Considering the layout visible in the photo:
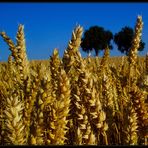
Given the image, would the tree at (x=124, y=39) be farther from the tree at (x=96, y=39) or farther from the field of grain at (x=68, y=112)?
the field of grain at (x=68, y=112)

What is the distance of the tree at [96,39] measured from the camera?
2240 inches

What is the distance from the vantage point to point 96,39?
187 ft

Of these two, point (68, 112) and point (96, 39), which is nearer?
point (68, 112)

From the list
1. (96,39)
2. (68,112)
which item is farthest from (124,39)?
(68,112)

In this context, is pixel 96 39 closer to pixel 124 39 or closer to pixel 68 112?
pixel 124 39

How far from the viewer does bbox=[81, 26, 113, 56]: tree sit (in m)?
56.9

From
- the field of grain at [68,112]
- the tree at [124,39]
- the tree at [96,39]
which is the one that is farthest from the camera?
the tree at [96,39]

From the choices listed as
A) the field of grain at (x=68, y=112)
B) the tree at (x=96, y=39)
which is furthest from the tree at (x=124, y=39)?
the field of grain at (x=68, y=112)

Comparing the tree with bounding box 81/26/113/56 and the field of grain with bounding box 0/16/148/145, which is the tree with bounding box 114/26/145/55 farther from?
the field of grain with bounding box 0/16/148/145

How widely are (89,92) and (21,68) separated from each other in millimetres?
1195

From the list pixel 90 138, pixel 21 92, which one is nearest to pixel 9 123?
pixel 90 138

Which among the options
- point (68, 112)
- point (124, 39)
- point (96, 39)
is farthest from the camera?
point (96, 39)

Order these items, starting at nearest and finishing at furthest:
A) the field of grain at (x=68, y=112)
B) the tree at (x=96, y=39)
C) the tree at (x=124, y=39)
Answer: the field of grain at (x=68, y=112), the tree at (x=124, y=39), the tree at (x=96, y=39)

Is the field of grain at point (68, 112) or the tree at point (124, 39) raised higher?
the tree at point (124, 39)
